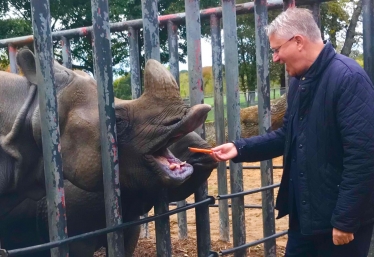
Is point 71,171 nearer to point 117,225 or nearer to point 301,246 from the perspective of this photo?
point 117,225

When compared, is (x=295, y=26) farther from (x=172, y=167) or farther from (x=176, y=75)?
(x=176, y=75)

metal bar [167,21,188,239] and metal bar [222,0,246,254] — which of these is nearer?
metal bar [222,0,246,254]

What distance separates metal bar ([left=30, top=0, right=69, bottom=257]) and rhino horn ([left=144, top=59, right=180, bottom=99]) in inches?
19.3

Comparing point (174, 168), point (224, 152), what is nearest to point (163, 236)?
point (174, 168)

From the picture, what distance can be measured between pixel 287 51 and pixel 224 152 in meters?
0.60

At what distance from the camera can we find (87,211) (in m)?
3.09

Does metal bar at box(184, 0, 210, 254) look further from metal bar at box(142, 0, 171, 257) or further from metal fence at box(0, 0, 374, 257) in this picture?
metal bar at box(142, 0, 171, 257)

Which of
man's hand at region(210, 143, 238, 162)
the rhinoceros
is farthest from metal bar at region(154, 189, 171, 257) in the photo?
man's hand at region(210, 143, 238, 162)

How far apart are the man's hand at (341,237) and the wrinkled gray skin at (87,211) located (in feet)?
2.37

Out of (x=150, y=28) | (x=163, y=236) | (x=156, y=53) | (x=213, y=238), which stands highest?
(x=150, y=28)

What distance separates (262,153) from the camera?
2.85 metres

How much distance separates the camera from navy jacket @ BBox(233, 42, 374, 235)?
222 centimetres

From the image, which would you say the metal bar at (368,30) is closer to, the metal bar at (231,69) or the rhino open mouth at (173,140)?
the metal bar at (231,69)

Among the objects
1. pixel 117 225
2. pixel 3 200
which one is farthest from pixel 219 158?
pixel 3 200
